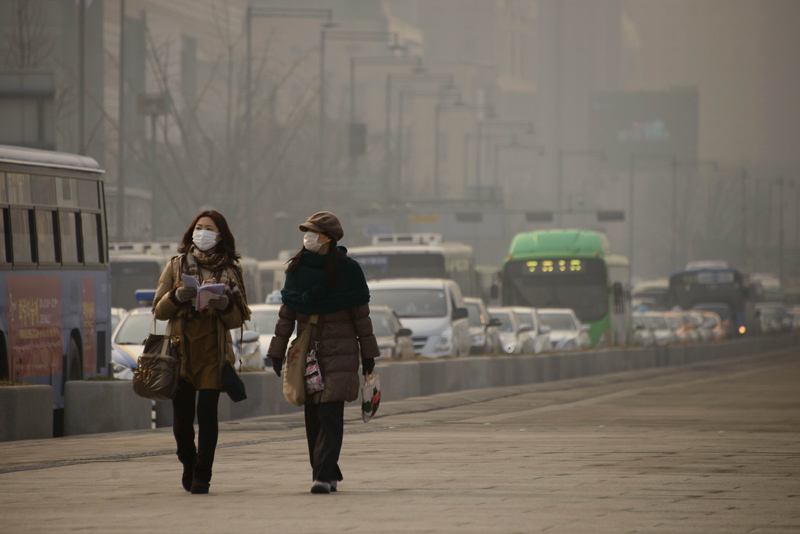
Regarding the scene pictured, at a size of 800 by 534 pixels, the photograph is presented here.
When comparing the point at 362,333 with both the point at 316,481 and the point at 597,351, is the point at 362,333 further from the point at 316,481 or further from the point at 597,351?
the point at 597,351

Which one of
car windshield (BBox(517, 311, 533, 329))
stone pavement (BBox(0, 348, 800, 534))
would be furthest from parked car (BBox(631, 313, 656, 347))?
stone pavement (BBox(0, 348, 800, 534))

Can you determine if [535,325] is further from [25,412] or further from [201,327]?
[201,327]

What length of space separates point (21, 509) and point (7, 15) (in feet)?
121

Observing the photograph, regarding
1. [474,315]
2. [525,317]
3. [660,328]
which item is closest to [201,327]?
[474,315]

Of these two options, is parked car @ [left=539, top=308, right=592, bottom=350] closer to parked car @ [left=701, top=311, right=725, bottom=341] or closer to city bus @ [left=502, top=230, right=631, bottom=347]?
city bus @ [left=502, top=230, right=631, bottom=347]

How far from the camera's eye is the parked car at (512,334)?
36.9 m

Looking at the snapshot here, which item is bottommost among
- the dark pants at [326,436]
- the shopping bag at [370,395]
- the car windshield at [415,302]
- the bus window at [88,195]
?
the car windshield at [415,302]

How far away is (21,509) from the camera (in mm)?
9445

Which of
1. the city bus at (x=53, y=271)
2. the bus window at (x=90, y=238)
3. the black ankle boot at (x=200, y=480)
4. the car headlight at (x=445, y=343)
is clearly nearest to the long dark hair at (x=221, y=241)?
the black ankle boot at (x=200, y=480)

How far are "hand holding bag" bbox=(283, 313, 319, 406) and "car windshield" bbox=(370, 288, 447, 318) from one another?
813 inches

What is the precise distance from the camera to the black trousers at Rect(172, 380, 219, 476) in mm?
10148

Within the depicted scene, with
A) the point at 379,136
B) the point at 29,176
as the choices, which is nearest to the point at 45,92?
the point at 29,176

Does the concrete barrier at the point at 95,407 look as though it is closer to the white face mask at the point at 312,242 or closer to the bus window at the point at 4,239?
the bus window at the point at 4,239

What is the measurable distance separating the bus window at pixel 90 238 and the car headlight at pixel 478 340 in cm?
1414
